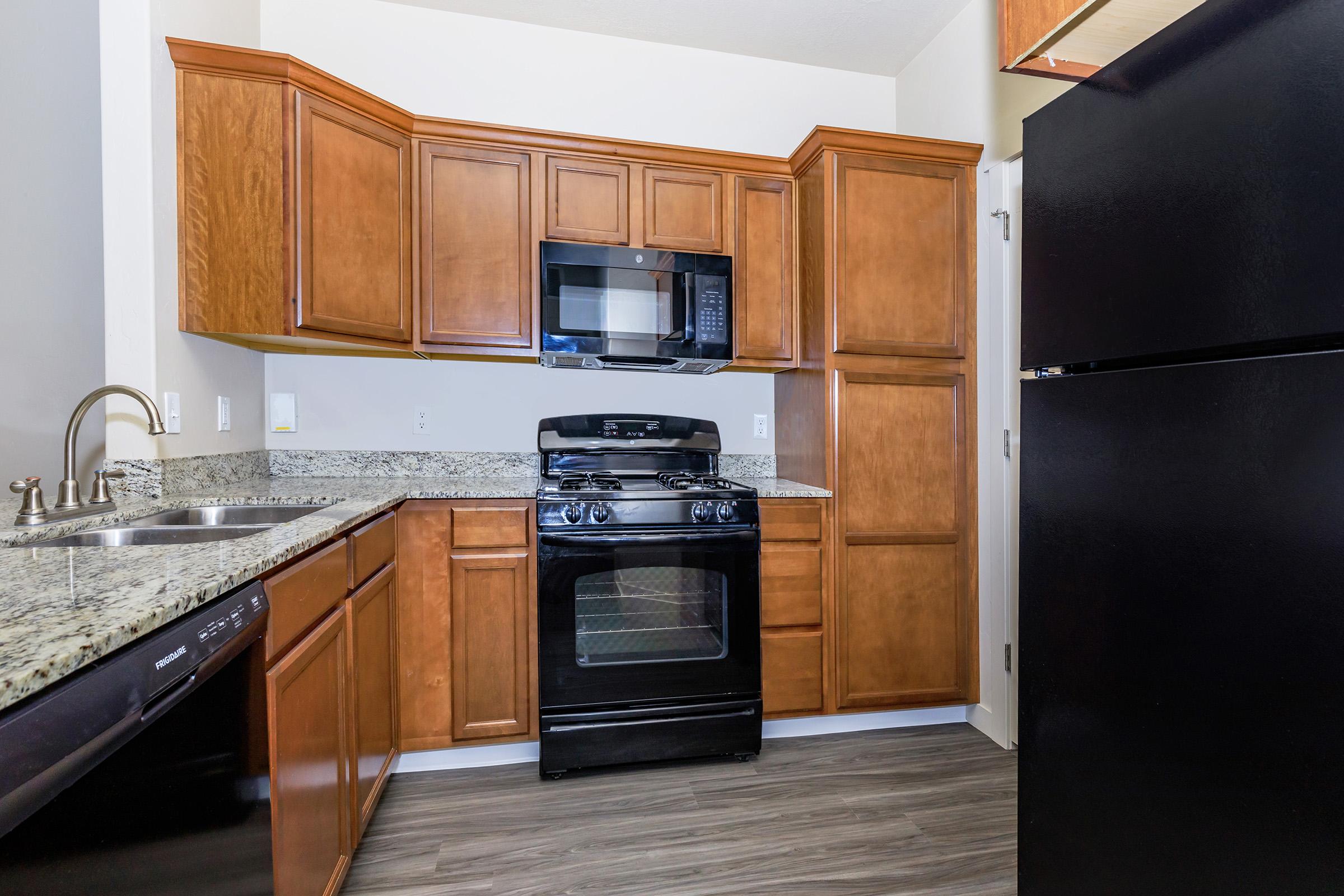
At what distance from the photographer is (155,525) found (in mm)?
1452

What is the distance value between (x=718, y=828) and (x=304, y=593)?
1320 millimetres

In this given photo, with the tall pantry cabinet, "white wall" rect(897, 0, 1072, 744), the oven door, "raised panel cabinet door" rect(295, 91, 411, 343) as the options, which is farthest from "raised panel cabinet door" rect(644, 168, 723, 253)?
the oven door

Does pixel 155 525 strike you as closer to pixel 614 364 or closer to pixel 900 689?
pixel 614 364

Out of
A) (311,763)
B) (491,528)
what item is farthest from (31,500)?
(491,528)

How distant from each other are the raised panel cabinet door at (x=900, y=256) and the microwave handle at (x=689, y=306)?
0.54 meters

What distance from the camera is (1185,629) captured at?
732 millimetres

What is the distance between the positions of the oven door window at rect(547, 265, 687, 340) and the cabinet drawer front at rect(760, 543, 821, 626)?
2.99 feet

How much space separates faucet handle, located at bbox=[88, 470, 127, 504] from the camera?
151cm

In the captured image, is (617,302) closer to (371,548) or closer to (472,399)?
(472,399)

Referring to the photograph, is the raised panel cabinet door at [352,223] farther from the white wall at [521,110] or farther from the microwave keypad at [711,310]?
the microwave keypad at [711,310]

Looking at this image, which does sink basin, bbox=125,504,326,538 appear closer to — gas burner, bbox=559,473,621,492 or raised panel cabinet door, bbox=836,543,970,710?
gas burner, bbox=559,473,621,492

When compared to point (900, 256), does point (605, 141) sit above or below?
above

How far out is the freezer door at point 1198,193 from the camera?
0.60 metres

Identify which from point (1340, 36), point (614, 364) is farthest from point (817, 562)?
point (1340, 36)
